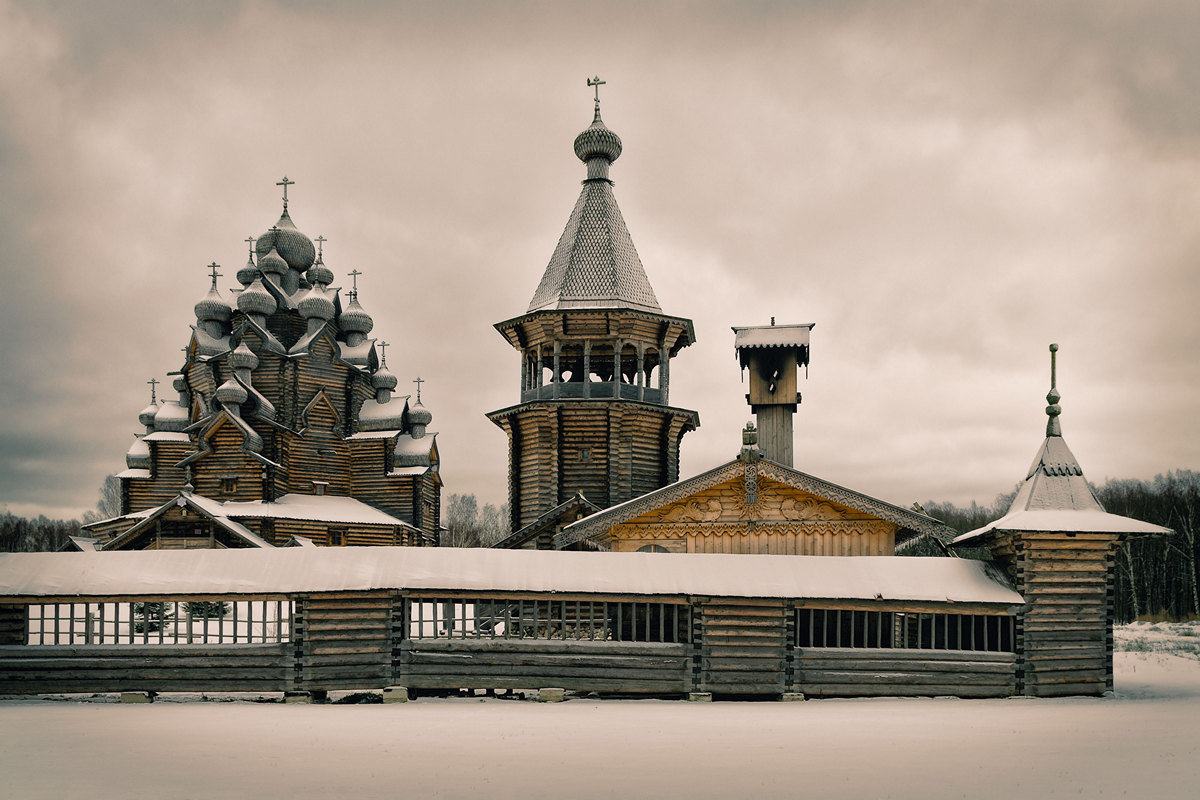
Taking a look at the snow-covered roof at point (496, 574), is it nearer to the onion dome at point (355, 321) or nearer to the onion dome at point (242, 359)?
the onion dome at point (242, 359)

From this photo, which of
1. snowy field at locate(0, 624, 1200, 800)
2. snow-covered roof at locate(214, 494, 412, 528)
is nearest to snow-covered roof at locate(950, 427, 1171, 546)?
snowy field at locate(0, 624, 1200, 800)

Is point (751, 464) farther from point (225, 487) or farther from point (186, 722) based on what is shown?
point (225, 487)

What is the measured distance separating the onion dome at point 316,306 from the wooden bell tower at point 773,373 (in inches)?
873

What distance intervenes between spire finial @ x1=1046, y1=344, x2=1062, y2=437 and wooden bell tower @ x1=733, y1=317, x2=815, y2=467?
10082 mm

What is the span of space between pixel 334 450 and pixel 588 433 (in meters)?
17.9

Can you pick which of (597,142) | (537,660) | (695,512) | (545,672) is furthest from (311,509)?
(545,672)

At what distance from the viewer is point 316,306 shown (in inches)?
1812

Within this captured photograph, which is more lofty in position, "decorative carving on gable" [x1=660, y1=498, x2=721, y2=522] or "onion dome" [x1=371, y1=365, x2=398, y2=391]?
"onion dome" [x1=371, y1=365, x2=398, y2=391]

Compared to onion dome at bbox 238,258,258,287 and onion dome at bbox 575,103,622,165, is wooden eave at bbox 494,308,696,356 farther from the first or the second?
onion dome at bbox 238,258,258,287

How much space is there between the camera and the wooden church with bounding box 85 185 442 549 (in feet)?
136

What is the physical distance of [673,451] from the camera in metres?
33.9

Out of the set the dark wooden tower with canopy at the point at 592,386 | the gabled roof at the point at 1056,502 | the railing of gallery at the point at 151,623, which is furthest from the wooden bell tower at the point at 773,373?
the railing of gallery at the point at 151,623

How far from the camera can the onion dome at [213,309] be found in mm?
45500

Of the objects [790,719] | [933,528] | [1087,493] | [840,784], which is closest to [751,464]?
[933,528]
